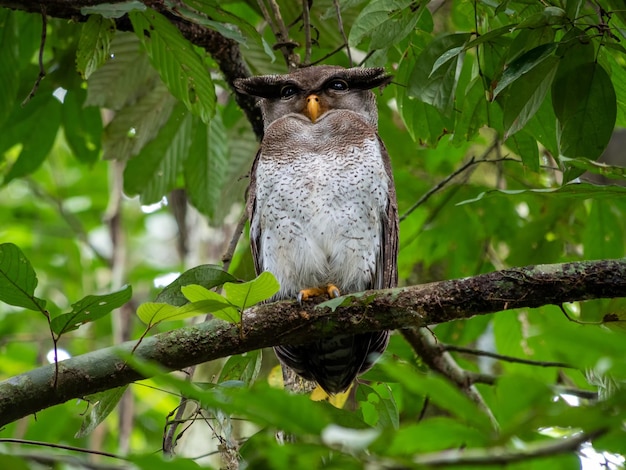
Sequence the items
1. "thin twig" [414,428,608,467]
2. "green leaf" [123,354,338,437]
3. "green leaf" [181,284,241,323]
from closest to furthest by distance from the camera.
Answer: "thin twig" [414,428,608,467]
"green leaf" [123,354,338,437]
"green leaf" [181,284,241,323]

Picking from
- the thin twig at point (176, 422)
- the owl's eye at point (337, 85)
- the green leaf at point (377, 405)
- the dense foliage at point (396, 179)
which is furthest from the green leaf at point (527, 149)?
the thin twig at point (176, 422)

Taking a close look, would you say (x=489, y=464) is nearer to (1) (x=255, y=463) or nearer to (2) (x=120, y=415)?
(1) (x=255, y=463)

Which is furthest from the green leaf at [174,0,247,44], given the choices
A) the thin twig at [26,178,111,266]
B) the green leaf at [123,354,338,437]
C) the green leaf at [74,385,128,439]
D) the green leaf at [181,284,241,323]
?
the thin twig at [26,178,111,266]

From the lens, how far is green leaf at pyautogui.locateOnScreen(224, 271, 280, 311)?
6.74 feet

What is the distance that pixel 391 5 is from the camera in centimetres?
276

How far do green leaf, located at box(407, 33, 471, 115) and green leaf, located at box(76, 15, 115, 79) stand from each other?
1.32 meters

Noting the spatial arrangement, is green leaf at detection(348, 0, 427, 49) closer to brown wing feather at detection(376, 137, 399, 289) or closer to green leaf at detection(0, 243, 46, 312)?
brown wing feather at detection(376, 137, 399, 289)

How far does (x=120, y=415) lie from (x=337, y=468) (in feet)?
19.1

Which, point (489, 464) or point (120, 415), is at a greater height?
point (489, 464)

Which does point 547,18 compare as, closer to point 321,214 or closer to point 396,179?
point 321,214

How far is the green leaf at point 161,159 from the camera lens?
176 inches

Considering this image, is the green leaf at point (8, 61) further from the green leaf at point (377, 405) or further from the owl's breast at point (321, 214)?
the green leaf at point (377, 405)

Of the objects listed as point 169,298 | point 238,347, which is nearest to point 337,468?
point 238,347

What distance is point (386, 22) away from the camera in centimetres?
280
